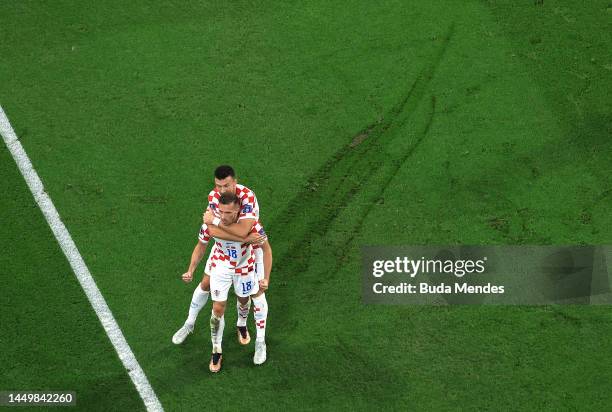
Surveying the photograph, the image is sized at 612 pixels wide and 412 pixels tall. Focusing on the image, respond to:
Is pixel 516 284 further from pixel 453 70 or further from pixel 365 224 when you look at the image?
pixel 453 70

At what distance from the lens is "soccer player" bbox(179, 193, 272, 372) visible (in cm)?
958

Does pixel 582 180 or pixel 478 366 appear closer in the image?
pixel 478 366

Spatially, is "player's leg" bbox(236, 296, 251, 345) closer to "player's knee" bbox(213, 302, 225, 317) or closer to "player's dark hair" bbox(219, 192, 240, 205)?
"player's knee" bbox(213, 302, 225, 317)

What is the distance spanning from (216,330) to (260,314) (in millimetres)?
452

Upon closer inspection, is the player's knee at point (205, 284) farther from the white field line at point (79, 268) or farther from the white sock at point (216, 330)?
the white field line at point (79, 268)

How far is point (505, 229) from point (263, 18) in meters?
4.71

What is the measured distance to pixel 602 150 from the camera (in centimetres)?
1236

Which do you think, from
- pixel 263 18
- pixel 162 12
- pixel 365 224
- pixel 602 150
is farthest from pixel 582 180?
pixel 162 12

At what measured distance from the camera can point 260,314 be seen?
33.2ft

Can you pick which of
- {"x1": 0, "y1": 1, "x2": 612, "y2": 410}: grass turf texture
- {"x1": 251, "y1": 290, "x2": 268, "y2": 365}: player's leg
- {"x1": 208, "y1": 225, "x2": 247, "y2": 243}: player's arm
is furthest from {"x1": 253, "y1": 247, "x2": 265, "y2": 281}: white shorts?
{"x1": 0, "y1": 1, "x2": 612, "y2": 410}: grass turf texture
